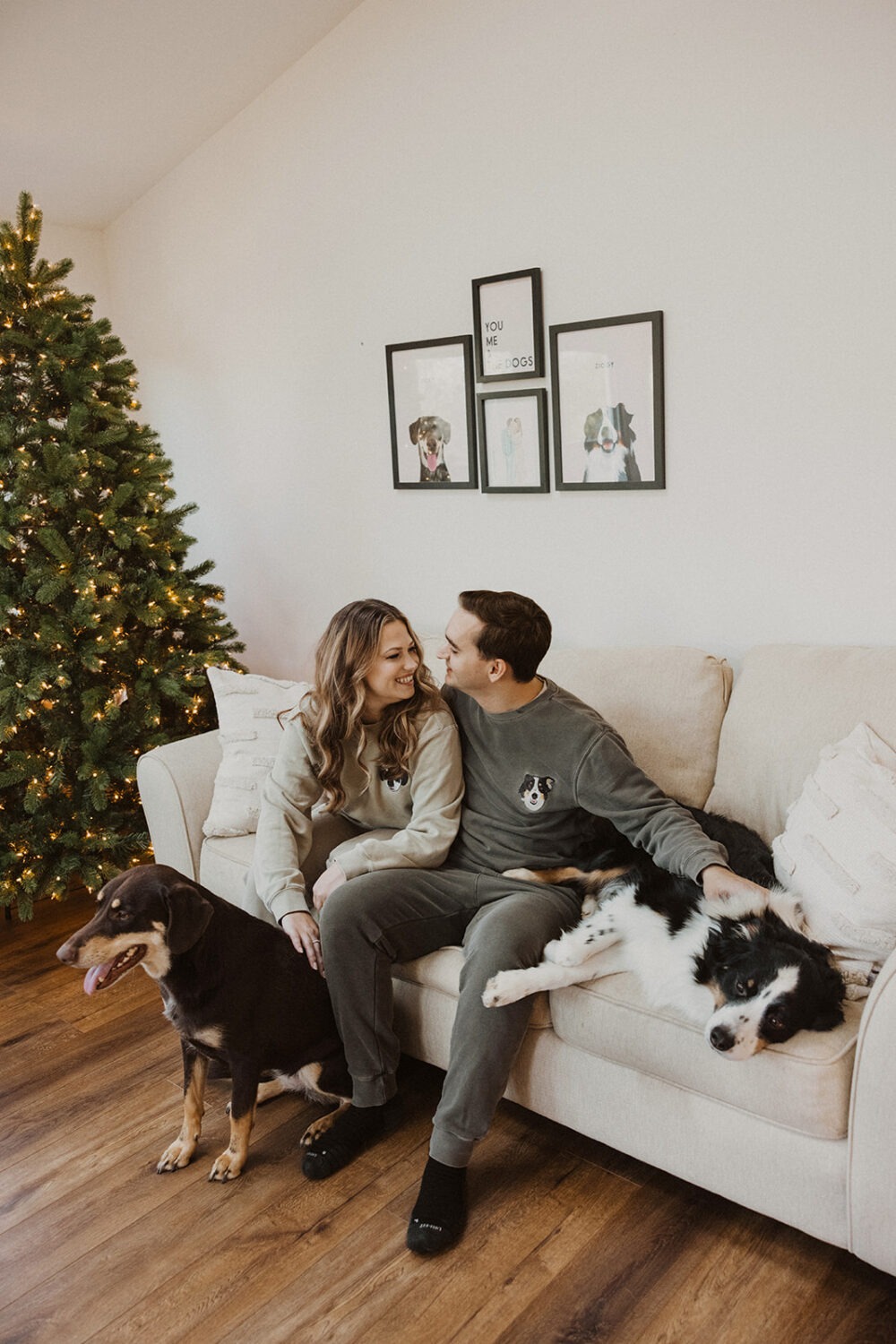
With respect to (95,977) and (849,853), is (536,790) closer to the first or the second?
(849,853)

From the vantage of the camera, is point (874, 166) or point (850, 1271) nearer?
point (850, 1271)

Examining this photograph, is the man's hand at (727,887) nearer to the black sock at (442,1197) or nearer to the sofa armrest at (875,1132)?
the sofa armrest at (875,1132)

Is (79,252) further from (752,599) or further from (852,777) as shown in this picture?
(852,777)

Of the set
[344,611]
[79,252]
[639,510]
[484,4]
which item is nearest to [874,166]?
[639,510]

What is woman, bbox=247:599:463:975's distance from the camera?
2215mm

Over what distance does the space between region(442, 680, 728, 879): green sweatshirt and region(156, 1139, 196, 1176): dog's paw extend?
79cm

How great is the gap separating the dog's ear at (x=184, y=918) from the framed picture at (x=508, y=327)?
1733 mm

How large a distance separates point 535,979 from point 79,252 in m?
3.39

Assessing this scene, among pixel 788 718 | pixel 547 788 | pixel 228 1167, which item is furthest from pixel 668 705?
pixel 228 1167

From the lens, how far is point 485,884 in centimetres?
219

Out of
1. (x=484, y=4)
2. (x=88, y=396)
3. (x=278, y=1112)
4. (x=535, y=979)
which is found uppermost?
(x=484, y=4)

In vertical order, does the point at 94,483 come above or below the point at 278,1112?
above

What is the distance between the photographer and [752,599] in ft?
8.55

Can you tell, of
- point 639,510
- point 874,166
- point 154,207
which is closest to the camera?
point 874,166
